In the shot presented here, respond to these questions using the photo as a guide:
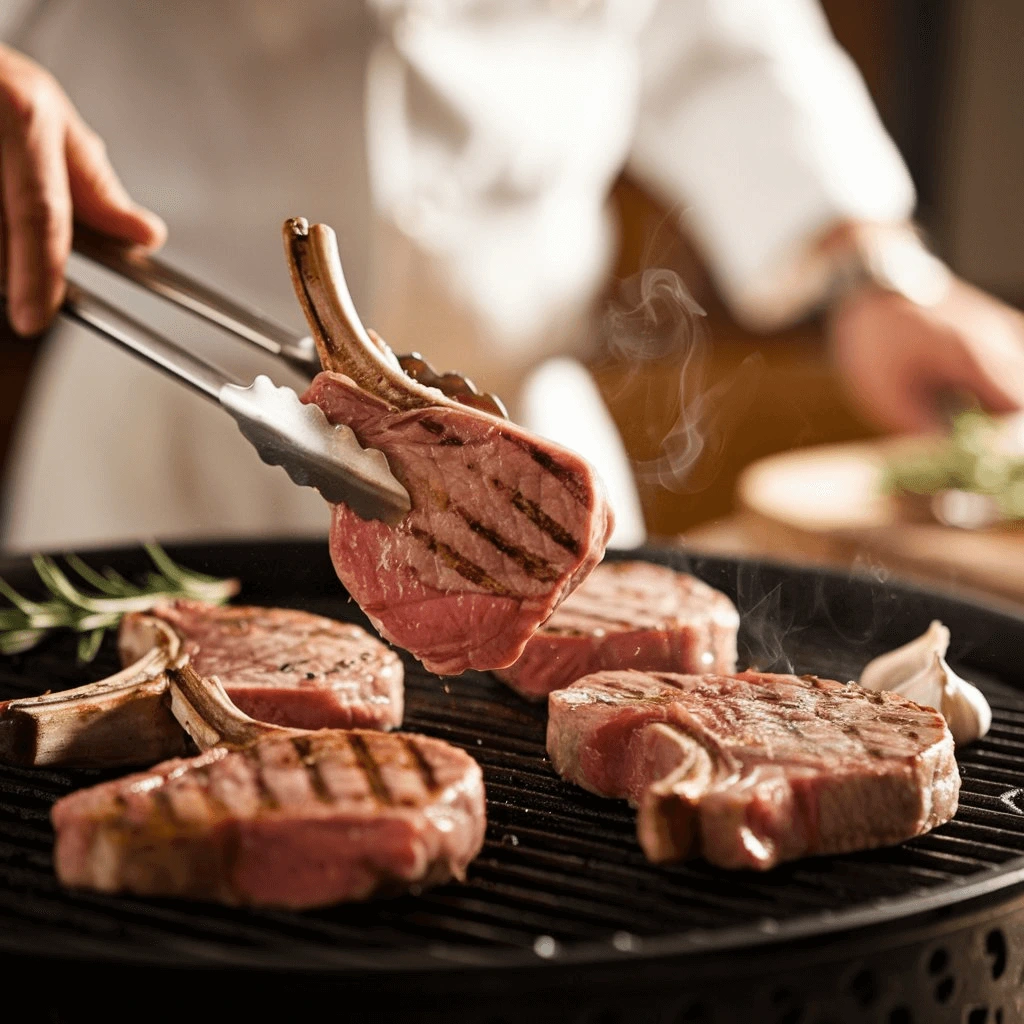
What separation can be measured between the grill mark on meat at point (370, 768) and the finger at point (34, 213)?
1022mm

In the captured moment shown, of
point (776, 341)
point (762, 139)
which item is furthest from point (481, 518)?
point (776, 341)

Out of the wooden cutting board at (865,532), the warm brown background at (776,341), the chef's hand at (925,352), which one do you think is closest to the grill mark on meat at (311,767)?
the wooden cutting board at (865,532)

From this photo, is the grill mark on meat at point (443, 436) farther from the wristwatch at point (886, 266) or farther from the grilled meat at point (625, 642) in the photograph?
the wristwatch at point (886, 266)

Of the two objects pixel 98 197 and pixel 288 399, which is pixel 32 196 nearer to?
pixel 98 197

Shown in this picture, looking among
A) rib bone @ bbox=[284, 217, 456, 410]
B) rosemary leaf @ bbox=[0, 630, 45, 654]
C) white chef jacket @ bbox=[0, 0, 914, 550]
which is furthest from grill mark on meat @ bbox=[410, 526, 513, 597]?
white chef jacket @ bbox=[0, 0, 914, 550]

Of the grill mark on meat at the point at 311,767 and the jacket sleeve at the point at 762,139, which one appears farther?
the jacket sleeve at the point at 762,139

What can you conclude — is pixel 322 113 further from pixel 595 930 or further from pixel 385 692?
pixel 595 930

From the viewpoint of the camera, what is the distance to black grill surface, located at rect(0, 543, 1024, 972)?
140 centimetres

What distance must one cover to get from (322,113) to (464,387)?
1889mm

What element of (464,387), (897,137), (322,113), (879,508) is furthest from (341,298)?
(897,137)

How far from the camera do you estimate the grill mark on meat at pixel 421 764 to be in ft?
5.60

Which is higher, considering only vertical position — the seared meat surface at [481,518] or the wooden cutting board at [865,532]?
the seared meat surface at [481,518]

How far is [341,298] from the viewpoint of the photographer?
6.48 feet

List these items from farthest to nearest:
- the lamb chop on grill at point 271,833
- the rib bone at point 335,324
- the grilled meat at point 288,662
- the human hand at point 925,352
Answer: the human hand at point 925,352
the grilled meat at point 288,662
the rib bone at point 335,324
the lamb chop on grill at point 271,833
